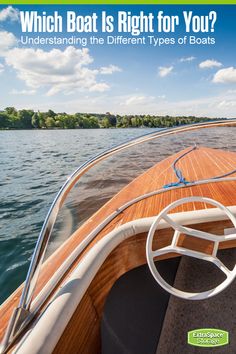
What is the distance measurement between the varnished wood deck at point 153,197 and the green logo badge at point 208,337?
980mm

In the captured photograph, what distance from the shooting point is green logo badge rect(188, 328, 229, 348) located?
1.88 metres

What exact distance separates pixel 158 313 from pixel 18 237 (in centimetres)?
216

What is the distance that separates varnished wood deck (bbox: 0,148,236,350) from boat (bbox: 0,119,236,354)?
0.01 m

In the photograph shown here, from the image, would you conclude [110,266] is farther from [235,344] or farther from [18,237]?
[18,237]

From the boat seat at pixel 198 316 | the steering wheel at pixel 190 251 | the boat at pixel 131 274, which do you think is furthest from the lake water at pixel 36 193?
the boat seat at pixel 198 316

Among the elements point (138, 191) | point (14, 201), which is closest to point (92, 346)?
point (138, 191)

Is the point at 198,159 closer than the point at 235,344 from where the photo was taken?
No

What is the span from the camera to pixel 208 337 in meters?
1.93

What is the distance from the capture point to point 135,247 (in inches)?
68.1

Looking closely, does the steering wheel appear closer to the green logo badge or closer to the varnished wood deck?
the varnished wood deck

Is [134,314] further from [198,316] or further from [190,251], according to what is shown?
[190,251]

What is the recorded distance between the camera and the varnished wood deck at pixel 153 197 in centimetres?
154

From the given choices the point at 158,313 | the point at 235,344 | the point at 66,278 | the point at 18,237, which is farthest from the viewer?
the point at 18,237

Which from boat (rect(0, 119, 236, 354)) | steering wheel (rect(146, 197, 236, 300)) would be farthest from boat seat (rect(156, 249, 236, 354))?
steering wheel (rect(146, 197, 236, 300))
